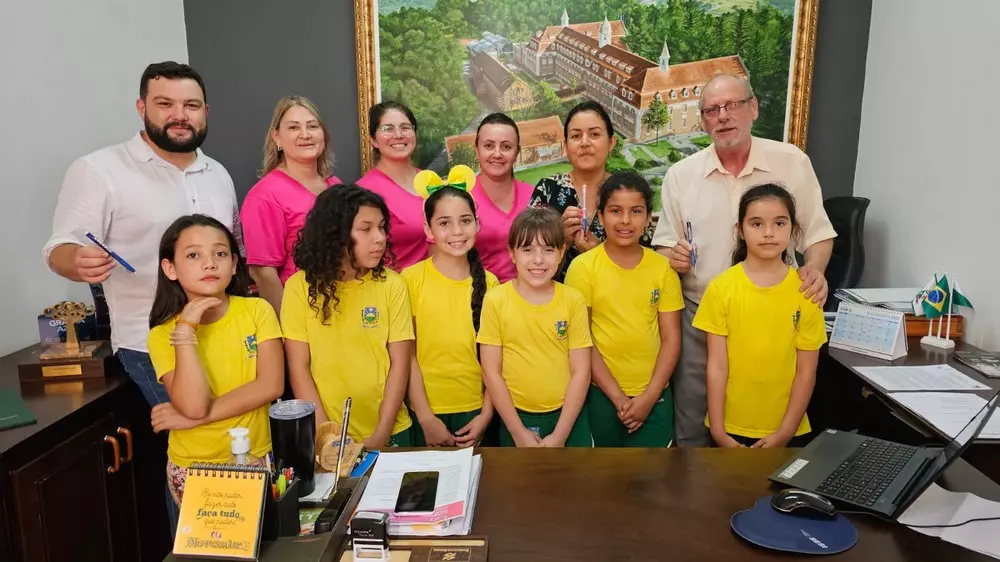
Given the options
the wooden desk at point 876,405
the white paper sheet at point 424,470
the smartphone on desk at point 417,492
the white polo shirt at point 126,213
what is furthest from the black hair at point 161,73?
the wooden desk at point 876,405

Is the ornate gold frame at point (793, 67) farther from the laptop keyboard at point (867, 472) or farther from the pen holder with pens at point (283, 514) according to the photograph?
the pen holder with pens at point (283, 514)

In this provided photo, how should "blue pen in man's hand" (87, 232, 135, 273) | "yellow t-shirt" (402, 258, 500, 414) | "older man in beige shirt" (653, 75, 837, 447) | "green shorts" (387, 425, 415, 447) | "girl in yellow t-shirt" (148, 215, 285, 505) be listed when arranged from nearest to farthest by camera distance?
1. "girl in yellow t-shirt" (148, 215, 285, 505)
2. "blue pen in man's hand" (87, 232, 135, 273)
3. "green shorts" (387, 425, 415, 447)
4. "yellow t-shirt" (402, 258, 500, 414)
5. "older man in beige shirt" (653, 75, 837, 447)

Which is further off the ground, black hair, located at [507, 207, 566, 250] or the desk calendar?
black hair, located at [507, 207, 566, 250]

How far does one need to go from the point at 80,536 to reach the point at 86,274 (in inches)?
30.2

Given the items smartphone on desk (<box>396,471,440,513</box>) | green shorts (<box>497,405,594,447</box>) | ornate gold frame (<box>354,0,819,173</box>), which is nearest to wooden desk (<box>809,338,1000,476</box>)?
green shorts (<box>497,405,594,447</box>)

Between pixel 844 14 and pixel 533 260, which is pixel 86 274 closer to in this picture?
pixel 533 260

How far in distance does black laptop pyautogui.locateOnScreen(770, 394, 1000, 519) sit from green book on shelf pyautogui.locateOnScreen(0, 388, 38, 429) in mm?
1907

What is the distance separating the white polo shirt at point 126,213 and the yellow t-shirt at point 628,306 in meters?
1.42

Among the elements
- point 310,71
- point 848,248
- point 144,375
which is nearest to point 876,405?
point 848,248

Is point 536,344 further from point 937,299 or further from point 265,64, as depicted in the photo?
point 265,64

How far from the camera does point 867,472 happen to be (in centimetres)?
140

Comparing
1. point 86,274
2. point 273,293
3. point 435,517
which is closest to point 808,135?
point 273,293

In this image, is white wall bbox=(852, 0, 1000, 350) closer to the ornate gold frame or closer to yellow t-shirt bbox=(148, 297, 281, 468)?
the ornate gold frame

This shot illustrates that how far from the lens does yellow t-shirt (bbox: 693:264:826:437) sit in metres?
2.10
